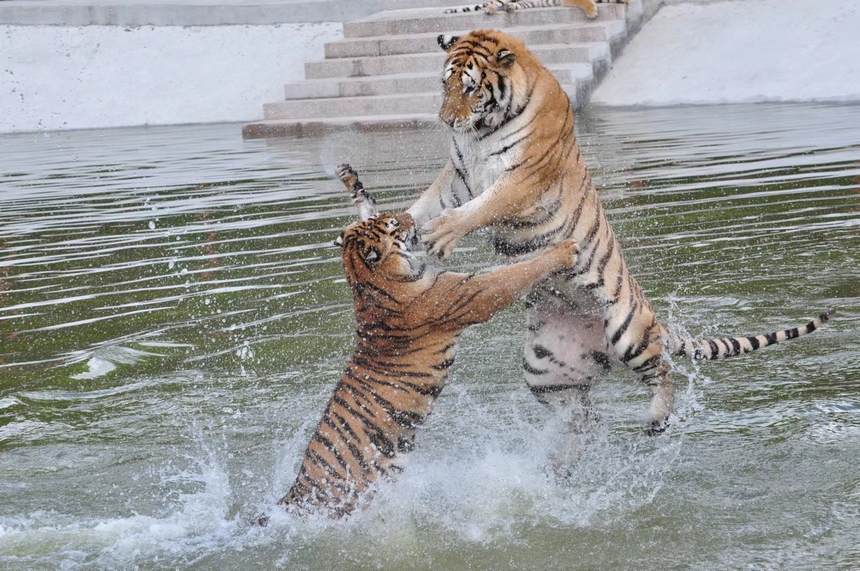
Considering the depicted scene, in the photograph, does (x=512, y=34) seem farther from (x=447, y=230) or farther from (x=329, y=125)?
(x=447, y=230)

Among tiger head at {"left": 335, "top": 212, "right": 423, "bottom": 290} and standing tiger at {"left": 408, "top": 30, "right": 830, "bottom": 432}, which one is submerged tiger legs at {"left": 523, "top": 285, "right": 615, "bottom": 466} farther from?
tiger head at {"left": 335, "top": 212, "right": 423, "bottom": 290}

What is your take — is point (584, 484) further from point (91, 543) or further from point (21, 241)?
point (21, 241)

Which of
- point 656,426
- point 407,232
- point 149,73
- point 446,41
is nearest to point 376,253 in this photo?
point 407,232

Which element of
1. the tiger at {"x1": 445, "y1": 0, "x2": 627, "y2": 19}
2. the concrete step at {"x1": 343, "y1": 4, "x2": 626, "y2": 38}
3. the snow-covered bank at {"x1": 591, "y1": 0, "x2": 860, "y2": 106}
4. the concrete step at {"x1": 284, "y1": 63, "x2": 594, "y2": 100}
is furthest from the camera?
the concrete step at {"x1": 343, "y1": 4, "x2": 626, "y2": 38}

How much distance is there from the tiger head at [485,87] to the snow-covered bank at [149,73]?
1511cm

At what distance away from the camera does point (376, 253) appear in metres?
3.87

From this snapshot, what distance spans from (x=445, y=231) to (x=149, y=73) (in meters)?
17.1

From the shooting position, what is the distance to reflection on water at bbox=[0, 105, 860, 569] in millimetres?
3783

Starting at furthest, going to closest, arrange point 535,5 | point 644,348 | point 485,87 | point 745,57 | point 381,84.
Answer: point 535,5
point 381,84
point 745,57
point 644,348
point 485,87

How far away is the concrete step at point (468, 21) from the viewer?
1759cm

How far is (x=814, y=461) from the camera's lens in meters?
4.15

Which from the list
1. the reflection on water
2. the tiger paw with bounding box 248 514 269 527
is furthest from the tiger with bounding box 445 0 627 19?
the tiger paw with bounding box 248 514 269 527

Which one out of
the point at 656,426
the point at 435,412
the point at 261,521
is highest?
the point at 261,521

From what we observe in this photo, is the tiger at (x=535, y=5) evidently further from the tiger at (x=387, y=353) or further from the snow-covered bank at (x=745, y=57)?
the tiger at (x=387, y=353)
